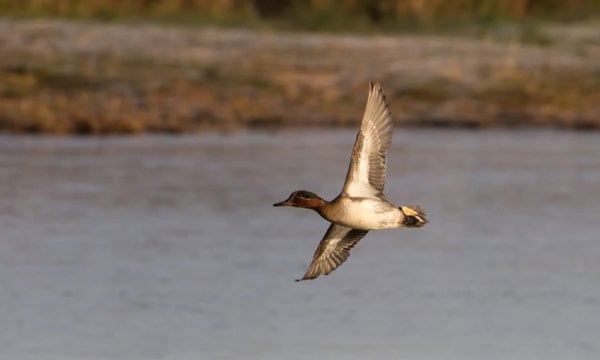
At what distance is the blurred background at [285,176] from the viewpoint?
12.1m

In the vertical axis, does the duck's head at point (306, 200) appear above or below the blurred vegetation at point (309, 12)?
above

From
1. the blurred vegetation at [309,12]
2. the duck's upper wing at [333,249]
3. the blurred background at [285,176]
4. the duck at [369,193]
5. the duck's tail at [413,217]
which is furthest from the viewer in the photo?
the blurred vegetation at [309,12]

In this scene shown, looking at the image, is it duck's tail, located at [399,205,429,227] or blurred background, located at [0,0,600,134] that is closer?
duck's tail, located at [399,205,429,227]

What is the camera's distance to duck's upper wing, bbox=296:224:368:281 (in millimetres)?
10711

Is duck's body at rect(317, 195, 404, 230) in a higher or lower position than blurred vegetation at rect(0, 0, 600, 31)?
higher

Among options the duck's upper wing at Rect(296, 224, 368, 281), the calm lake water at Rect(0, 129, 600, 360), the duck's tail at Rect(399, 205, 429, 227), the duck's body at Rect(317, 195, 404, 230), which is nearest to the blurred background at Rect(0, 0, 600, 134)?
the calm lake water at Rect(0, 129, 600, 360)

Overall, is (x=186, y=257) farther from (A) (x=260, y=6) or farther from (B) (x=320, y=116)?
(A) (x=260, y=6)

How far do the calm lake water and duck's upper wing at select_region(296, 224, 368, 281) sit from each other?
676 mm

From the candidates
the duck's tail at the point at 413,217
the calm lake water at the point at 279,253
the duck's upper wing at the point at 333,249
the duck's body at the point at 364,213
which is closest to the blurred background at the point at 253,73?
the calm lake water at the point at 279,253

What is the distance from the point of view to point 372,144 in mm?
10320

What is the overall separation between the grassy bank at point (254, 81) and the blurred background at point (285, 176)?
3 cm

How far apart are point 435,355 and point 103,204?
22.3 feet

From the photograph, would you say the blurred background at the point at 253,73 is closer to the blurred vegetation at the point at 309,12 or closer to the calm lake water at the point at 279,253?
the blurred vegetation at the point at 309,12

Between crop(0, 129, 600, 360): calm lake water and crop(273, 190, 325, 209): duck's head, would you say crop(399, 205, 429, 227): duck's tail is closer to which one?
crop(273, 190, 325, 209): duck's head
